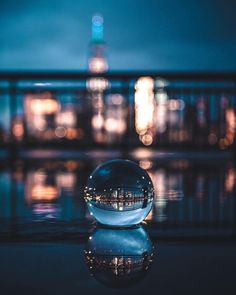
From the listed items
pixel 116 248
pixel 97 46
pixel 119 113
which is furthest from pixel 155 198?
pixel 97 46

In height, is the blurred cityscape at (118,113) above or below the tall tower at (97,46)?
below

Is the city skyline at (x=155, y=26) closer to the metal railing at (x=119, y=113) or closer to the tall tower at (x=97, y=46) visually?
the metal railing at (x=119, y=113)

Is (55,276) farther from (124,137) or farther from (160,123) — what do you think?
(160,123)

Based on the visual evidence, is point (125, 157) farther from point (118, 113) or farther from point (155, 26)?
point (155, 26)

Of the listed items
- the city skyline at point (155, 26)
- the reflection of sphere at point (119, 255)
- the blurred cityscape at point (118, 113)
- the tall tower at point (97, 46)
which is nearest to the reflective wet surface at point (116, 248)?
the reflection of sphere at point (119, 255)

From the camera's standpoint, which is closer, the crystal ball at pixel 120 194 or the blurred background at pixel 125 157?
the blurred background at pixel 125 157

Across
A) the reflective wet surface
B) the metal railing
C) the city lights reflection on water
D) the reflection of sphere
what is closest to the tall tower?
the metal railing

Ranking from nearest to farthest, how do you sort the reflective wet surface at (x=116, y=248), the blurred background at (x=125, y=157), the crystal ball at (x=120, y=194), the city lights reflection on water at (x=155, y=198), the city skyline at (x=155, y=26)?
the reflective wet surface at (x=116, y=248)
the blurred background at (x=125, y=157)
the crystal ball at (x=120, y=194)
the city lights reflection on water at (x=155, y=198)
the city skyline at (x=155, y=26)
